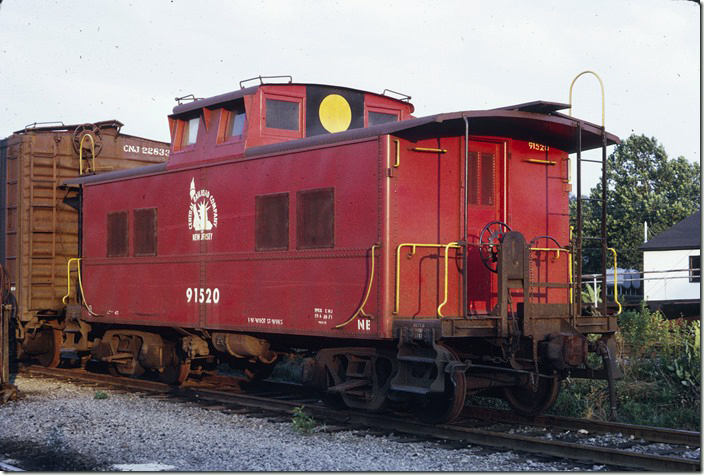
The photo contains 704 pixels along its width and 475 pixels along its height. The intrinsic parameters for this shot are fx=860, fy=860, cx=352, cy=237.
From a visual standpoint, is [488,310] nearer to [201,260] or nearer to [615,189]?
[201,260]

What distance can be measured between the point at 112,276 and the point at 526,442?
8.43m

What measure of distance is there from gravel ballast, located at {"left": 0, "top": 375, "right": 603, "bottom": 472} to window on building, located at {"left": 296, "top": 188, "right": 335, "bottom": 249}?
232cm

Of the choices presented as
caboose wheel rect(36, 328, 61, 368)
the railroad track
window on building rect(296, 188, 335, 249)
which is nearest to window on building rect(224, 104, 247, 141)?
window on building rect(296, 188, 335, 249)

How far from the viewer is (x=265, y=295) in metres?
11.7

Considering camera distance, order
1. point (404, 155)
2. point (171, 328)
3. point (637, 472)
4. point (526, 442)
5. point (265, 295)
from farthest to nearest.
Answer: point (171, 328)
point (265, 295)
point (404, 155)
point (526, 442)
point (637, 472)

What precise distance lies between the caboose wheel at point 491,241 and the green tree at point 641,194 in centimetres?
3430

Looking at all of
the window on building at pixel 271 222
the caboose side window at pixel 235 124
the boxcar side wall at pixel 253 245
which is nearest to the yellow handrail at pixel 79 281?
the boxcar side wall at pixel 253 245

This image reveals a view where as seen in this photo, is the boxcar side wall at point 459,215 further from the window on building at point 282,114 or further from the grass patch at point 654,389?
the window on building at point 282,114

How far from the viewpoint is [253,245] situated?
1192cm

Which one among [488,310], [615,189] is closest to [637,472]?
[488,310]

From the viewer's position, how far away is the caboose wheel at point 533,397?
35.4 ft

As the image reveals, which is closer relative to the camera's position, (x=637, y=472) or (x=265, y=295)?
(x=637, y=472)

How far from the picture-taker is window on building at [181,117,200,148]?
1336cm

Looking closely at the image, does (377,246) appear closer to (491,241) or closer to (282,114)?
(491,241)
